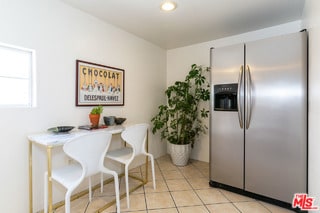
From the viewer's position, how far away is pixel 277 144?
1.81m

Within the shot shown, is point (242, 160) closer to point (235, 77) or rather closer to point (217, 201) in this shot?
point (217, 201)

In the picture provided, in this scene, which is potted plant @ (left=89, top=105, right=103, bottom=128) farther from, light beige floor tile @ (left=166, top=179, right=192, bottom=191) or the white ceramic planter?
the white ceramic planter

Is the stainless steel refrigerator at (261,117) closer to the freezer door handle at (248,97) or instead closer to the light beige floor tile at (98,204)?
the freezer door handle at (248,97)

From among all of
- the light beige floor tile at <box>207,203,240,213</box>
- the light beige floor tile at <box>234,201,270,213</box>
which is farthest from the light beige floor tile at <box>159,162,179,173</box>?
the light beige floor tile at <box>234,201,270,213</box>

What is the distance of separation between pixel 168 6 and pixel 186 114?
177 centimetres

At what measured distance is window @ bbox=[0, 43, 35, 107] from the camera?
5.24 feet

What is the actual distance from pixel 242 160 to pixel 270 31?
6.59ft

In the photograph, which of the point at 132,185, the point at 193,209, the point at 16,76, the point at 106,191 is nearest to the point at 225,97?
the point at 193,209

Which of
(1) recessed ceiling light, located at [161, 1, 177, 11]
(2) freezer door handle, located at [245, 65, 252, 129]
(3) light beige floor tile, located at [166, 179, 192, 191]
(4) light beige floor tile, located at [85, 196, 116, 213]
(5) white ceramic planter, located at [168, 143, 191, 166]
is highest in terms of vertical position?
(1) recessed ceiling light, located at [161, 1, 177, 11]

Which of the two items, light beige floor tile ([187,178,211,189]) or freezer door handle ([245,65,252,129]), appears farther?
light beige floor tile ([187,178,211,189])

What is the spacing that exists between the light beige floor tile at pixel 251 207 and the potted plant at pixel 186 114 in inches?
49.2

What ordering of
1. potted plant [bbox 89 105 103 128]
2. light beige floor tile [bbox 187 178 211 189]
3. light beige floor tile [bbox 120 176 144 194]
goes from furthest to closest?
light beige floor tile [bbox 187 178 211 189] → light beige floor tile [bbox 120 176 144 194] → potted plant [bbox 89 105 103 128]

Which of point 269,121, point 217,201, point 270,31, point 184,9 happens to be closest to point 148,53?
point 184,9

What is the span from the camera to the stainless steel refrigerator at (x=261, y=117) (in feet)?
5.61
